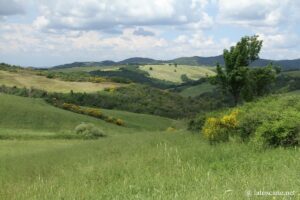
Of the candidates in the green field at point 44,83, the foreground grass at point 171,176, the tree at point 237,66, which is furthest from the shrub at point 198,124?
the green field at point 44,83

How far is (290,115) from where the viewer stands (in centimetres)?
1839

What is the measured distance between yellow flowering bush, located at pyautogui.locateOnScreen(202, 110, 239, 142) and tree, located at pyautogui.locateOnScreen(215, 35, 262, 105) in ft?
70.7

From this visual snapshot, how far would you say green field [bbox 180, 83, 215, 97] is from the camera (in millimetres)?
173875

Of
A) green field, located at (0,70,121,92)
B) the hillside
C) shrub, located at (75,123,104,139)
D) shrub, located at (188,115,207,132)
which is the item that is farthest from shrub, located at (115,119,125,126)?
shrub, located at (188,115,207,132)

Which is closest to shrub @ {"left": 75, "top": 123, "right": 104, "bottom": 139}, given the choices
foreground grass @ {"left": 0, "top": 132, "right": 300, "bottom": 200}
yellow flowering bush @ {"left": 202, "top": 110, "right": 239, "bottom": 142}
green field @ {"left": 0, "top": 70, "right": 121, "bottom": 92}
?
yellow flowering bush @ {"left": 202, "top": 110, "right": 239, "bottom": 142}

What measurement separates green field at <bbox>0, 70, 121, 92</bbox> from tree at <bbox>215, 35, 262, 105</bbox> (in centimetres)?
8055

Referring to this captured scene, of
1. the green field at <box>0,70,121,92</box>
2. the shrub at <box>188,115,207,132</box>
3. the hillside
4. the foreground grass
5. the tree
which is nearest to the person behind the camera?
the foreground grass

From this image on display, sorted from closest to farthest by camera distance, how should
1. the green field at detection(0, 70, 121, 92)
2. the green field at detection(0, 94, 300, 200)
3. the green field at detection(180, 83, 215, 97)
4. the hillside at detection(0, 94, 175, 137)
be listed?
the green field at detection(0, 94, 300, 200)
the hillside at detection(0, 94, 175, 137)
the green field at detection(0, 70, 121, 92)
the green field at detection(180, 83, 215, 97)

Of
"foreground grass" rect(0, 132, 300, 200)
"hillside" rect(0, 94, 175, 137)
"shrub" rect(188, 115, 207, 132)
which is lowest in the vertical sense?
"hillside" rect(0, 94, 175, 137)

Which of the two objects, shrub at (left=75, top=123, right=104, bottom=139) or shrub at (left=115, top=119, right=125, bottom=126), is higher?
shrub at (left=75, top=123, right=104, bottom=139)

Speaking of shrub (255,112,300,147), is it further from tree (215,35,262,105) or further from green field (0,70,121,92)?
green field (0,70,121,92)

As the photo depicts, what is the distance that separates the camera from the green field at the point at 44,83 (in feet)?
399

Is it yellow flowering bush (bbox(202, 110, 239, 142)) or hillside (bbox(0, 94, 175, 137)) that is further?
hillside (bbox(0, 94, 175, 137))

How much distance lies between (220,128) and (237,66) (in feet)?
78.9
